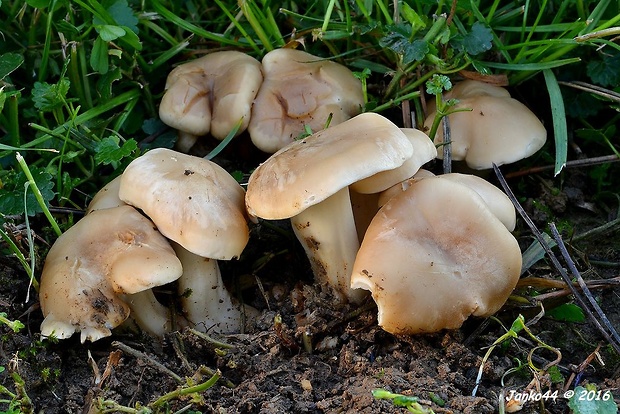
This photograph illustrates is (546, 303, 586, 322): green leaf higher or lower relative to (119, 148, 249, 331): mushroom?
lower

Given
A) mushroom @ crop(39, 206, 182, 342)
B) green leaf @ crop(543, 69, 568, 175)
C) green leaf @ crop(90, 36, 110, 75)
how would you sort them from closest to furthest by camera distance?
mushroom @ crop(39, 206, 182, 342) < green leaf @ crop(543, 69, 568, 175) < green leaf @ crop(90, 36, 110, 75)

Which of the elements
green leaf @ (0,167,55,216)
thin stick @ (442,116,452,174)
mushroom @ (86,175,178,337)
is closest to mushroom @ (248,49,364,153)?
thin stick @ (442,116,452,174)

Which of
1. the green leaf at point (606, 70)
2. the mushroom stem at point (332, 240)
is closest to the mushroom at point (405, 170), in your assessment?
the mushroom stem at point (332, 240)

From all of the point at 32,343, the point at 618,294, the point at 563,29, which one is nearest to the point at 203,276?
the point at 32,343

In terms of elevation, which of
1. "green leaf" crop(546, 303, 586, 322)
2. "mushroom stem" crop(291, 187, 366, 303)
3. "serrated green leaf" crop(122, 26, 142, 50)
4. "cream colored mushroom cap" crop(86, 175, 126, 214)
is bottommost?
"green leaf" crop(546, 303, 586, 322)

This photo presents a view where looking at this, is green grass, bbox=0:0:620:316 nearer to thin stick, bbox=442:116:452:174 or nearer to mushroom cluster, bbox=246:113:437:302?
thin stick, bbox=442:116:452:174

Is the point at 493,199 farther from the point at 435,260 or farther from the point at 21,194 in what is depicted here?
the point at 21,194

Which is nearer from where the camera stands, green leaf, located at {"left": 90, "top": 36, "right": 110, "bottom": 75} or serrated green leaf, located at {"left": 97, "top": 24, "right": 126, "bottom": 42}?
serrated green leaf, located at {"left": 97, "top": 24, "right": 126, "bottom": 42}

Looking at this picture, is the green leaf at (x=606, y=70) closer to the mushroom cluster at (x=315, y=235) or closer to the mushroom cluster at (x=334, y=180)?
the mushroom cluster at (x=315, y=235)
